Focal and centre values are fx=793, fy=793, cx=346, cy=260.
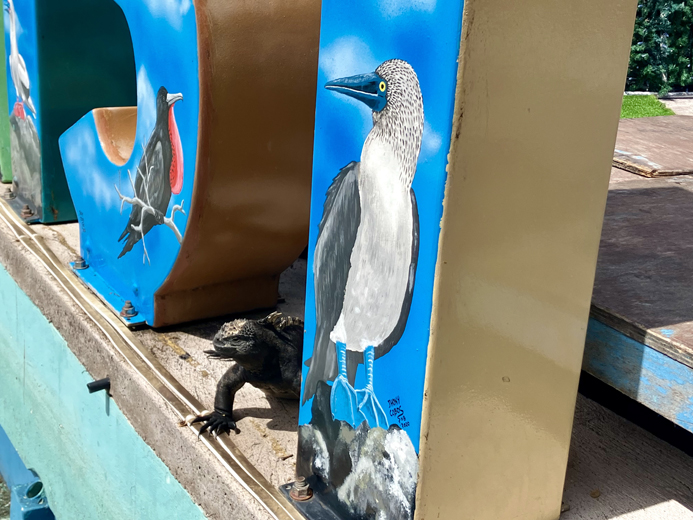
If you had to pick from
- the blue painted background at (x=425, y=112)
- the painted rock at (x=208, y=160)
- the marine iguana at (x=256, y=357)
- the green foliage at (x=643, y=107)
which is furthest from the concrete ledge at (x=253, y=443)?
the green foliage at (x=643, y=107)

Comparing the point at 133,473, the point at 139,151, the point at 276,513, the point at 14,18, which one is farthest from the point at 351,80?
the point at 14,18

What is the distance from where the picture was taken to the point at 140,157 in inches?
145

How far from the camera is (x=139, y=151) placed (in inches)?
146

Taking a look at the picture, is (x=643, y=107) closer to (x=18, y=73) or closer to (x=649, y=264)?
(x=18, y=73)

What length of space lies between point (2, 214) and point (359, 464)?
375 cm

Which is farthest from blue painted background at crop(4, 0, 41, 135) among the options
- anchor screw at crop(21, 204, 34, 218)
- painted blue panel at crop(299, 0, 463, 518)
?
painted blue panel at crop(299, 0, 463, 518)

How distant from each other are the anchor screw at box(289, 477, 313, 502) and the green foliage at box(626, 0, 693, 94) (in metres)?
11.6

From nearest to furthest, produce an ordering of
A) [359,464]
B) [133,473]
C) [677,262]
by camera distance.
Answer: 1. [359,464]
2. [677,262]
3. [133,473]

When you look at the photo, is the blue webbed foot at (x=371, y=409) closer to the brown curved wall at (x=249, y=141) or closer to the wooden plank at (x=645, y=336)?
the wooden plank at (x=645, y=336)

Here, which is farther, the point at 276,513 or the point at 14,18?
the point at 14,18

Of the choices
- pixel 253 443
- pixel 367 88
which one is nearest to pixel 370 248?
pixel 367 88

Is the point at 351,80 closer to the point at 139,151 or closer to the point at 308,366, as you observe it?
the point at 308,366

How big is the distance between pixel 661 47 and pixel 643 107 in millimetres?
2014

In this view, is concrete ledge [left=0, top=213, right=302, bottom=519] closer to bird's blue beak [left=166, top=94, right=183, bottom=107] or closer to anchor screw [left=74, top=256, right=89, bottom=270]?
anchor screw [left=74, top=256, right=89, bottom=270]
